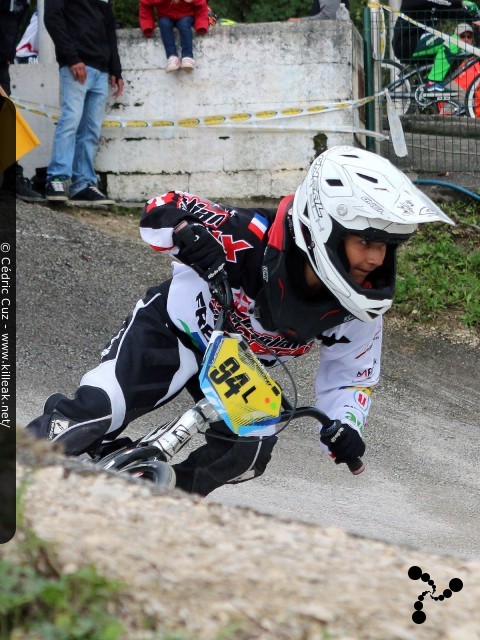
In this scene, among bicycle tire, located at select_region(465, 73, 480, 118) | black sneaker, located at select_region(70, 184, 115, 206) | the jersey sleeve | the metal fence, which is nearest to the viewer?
the jersey sleeve

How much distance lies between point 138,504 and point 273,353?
6.74 feet

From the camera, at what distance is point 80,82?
9867mm

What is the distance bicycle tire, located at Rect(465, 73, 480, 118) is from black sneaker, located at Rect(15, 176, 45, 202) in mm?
5030

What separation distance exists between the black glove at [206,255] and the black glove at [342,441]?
2.99ft

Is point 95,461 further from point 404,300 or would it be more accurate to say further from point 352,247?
point 404,300

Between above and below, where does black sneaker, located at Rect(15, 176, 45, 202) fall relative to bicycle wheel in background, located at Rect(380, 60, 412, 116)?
below

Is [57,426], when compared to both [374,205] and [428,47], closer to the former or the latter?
[374,205]

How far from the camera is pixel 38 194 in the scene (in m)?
10.3

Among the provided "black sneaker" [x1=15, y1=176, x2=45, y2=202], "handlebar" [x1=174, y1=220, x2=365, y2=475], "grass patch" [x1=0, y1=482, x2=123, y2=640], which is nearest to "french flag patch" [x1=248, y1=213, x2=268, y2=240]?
"handlebar" [x1=174, y1=220, x2=365, y2=475]

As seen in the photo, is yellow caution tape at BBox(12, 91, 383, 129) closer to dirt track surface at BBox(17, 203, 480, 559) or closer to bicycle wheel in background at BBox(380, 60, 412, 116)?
bicycle wheel in background at BBox(380, 60, 412, 116)

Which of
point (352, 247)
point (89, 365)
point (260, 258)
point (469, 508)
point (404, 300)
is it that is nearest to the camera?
point (352, 247)

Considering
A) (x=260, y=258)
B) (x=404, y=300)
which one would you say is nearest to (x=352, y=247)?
(x=260, y=258)

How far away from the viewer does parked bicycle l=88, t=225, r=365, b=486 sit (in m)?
4.11

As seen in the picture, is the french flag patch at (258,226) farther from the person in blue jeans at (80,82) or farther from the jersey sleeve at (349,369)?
the person in blue jeans at (80,82)
